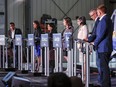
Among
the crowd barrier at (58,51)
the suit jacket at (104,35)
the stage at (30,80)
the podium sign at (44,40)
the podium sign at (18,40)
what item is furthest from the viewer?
the podium sign at (18,40)

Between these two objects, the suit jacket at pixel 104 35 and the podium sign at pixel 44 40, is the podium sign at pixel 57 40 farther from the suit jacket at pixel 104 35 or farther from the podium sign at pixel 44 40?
the suit jacket at pixel 104 35

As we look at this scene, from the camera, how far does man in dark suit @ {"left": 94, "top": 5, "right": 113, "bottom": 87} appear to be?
7.95 m

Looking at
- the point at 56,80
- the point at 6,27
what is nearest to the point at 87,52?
the point at 56,80

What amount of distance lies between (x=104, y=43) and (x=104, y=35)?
0.54 ft

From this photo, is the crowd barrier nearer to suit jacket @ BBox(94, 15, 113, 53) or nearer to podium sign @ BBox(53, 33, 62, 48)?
podium sign @ BBox(53, 33, 62, 48)

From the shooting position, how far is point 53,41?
10523mm

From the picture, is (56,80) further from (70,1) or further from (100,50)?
(70,1)

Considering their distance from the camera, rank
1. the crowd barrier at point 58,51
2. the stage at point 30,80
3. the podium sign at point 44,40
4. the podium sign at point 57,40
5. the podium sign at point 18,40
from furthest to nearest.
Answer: the podium sign at point 18,40, the podium sign at point 44,40, the podium sign at point 57,40, the crowd barrier at point 58,51, the stage at point 30,80

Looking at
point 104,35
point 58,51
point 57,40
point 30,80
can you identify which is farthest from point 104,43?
point 58,51

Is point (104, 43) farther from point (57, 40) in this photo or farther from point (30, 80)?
point (57, 40)

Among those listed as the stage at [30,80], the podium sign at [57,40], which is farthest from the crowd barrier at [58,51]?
the stage at [30,80]

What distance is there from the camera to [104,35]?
799cm

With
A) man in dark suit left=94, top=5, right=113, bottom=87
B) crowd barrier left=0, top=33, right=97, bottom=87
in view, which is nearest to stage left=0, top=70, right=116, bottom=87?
crowd barrier left=0, top=33, right=97, bottom=87

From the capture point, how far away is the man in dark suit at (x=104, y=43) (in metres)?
7.95
